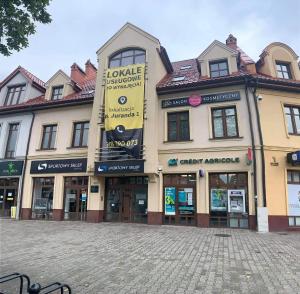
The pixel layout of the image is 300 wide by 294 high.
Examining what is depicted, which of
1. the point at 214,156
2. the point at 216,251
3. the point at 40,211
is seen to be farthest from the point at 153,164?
the point at 40,211

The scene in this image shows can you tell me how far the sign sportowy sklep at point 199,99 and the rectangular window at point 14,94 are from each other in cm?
1226

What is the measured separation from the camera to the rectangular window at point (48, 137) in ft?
64.6

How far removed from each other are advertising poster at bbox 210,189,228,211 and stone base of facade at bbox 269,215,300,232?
92.7 inches

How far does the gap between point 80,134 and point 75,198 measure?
4.30 meters

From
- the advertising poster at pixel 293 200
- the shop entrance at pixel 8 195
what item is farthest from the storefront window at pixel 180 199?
the shop entrance at pixel 8 195

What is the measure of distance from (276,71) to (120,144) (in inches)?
410

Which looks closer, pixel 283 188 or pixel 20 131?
pixel 283 188

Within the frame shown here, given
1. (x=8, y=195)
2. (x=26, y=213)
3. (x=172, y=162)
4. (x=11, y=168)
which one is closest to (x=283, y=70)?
(x=172, y=162)

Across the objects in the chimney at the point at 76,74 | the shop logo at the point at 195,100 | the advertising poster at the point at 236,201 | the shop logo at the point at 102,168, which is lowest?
the advertising poster at the point at 236,201

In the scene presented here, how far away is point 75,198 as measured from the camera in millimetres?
18250

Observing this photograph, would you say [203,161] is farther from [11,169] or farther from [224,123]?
[11,169]

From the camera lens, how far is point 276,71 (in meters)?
17.0

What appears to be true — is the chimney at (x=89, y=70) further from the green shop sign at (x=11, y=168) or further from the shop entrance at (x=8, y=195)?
the shop entrance at (x=8, y=195)

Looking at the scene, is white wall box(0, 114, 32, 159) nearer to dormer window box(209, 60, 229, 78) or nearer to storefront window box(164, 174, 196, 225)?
storefront window box(164, 174, 196, 225)
